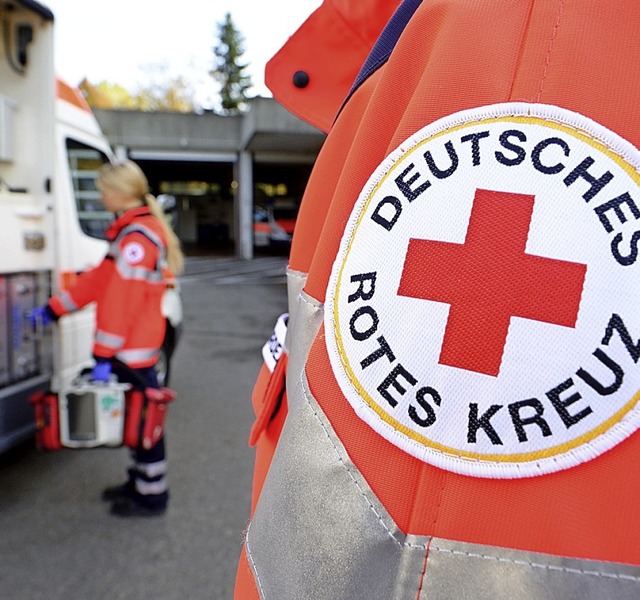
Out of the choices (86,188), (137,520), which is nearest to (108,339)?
(137,520)

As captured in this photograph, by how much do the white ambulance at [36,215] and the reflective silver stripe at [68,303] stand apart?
29 cm

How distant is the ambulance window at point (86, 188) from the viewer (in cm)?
421

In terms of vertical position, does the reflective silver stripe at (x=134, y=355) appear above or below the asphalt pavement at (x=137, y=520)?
above

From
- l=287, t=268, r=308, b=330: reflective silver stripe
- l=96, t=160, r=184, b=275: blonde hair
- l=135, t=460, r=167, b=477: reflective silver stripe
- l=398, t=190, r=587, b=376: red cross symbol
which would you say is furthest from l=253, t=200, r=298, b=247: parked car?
l=398, t=190, r=587, b=376: red cross symbol

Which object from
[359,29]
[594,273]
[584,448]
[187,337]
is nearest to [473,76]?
[594,273]

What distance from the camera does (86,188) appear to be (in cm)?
436

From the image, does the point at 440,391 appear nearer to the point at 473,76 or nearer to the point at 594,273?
the point at 594,273

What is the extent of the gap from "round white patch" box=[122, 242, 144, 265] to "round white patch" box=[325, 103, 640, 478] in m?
2.63

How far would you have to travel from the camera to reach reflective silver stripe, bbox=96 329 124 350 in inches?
122

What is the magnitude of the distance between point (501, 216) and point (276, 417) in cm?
56

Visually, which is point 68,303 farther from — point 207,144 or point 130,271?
point 207,144

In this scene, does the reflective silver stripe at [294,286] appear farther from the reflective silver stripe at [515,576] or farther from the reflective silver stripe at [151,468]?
the reflective silver stripe at [151,468]

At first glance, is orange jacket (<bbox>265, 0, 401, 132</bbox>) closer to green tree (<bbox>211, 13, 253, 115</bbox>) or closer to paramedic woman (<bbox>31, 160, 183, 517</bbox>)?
paramedic woman (<bbox>31, 160, 183, 517</bbox>)

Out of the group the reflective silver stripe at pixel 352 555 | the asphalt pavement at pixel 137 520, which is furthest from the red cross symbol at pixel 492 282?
the asphalt pavement at pixel 137 520
